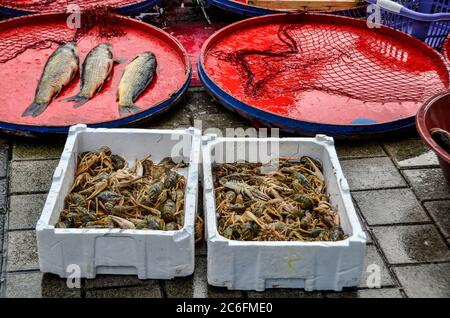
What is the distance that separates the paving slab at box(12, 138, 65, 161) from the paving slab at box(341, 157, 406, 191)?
2.50 metres

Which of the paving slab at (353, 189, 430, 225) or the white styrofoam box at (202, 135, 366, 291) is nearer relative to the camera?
the white styrofoam box at (202, 135, 366, 291)

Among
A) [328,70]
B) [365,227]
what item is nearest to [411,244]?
[365,227]

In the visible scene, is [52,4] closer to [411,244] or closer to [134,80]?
[134,80]

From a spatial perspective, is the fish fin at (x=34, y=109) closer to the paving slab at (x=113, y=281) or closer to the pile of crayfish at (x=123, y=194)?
the pile of crayfish at (x=123, y=194)

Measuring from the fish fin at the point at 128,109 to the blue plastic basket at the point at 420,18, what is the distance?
9.80ft

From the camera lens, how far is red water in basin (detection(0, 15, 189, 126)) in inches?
222

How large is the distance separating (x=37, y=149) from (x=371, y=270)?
301 cm

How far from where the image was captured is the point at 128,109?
5.70m

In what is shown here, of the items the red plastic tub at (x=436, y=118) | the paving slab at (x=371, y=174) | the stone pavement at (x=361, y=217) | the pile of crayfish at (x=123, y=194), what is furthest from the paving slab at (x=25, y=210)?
the red plastic tub at (x=436, y=118)

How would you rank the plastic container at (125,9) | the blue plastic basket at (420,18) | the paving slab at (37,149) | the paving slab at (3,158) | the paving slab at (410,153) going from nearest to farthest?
the paving slab at (3,158), the paving slab at (37,149), the paving slab at (410,153), the blue plastic basket at (420,18), the plastic container at (125,9)

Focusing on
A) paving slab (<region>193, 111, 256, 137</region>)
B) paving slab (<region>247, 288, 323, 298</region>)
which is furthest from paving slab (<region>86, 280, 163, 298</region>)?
paving slab (<region>193, 111, 256, 137</region>)

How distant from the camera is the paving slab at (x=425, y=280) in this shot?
13.2ft

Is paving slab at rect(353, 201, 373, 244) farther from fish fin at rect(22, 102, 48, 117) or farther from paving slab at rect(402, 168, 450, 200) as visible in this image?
fish fin at rect(22, 102, 48, 117)
